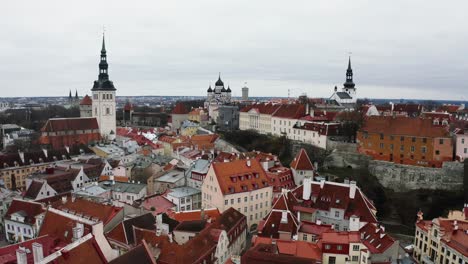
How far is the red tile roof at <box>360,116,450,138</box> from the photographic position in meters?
50.2

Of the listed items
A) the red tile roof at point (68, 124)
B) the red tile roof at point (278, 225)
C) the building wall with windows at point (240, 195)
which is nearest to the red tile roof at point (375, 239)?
the red tile roof at point (278, 225)

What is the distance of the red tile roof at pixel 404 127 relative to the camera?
50188 mm

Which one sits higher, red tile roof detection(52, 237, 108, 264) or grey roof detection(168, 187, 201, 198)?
red tile roof detection(52, 237, 108, 264)

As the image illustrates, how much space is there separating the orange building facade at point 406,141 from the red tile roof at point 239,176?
1791cm

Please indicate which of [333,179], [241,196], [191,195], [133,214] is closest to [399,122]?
[333,179]

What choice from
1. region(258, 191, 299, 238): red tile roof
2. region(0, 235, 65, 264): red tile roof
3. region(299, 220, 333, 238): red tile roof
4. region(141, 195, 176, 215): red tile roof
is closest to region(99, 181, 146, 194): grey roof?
region(141, 195, 176, 215): red tile roof

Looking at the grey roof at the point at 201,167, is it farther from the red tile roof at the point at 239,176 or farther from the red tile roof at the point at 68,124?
the red tile roof at the point at 68,124

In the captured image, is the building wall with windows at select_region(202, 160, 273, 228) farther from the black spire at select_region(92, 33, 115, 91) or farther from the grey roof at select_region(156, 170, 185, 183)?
the black spire at select_region(92, 33, 115, 91)

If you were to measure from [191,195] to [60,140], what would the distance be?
53485 mm

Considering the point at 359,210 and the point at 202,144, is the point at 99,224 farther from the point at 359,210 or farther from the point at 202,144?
the point at 202,144

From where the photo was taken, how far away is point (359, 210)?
38.2m

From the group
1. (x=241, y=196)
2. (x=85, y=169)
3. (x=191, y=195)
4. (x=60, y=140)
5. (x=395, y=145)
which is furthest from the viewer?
(x=60, y=140)

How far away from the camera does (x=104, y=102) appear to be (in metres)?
97.9

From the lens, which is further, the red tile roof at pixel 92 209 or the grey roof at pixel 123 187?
the grey roof at pixel 123 187
